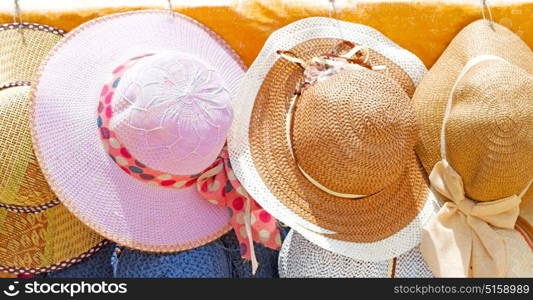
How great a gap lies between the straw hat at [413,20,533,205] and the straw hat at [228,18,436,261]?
10 centimetres

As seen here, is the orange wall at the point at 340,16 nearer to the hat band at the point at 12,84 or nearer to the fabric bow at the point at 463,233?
the hat band at the point at 12,84

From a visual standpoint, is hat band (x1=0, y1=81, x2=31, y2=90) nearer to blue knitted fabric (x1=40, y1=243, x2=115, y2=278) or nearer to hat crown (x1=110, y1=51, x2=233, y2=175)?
hat crown (x1=110, y1=51, x2=233, y2=175)

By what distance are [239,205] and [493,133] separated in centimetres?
61

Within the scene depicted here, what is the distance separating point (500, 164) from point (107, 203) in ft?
2.94

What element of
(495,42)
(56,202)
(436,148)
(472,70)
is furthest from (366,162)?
(56,202)

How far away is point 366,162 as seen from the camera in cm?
173

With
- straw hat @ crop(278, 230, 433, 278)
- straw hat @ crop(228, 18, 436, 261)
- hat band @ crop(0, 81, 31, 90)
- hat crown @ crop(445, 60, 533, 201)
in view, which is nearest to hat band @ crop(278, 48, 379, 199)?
straw hat @ crop(228, 18, 436, 261)

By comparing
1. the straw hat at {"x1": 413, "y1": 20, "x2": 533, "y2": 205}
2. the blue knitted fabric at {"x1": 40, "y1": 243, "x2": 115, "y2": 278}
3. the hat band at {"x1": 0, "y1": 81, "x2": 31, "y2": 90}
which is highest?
the hat band at {"x1": 0, "y1": 81, "x2": 31, "y2": 90}

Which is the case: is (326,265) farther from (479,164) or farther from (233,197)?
(479,164)

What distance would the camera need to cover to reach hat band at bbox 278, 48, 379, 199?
1813 mm

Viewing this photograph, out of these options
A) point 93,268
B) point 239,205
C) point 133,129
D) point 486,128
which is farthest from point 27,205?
point 486,128

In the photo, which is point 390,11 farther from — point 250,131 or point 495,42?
point 250,131

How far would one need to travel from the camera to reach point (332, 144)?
1711 millimetres

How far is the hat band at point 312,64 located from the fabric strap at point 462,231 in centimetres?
20
